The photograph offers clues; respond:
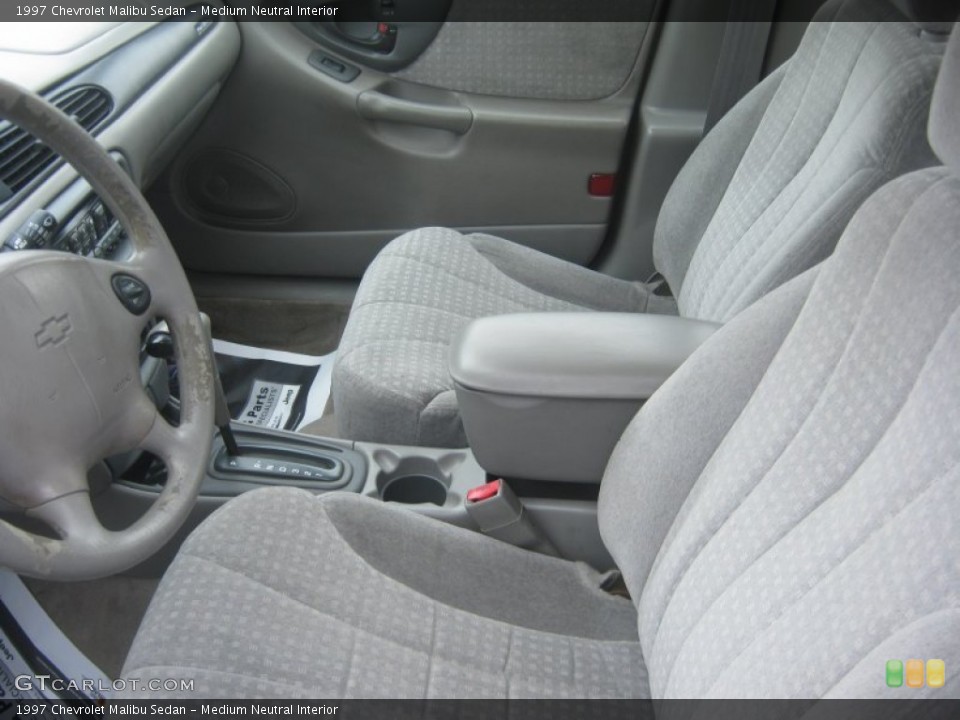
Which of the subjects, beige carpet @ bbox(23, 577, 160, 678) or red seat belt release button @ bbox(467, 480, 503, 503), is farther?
beige carpet @ bbox(23, 577, 160, 678)

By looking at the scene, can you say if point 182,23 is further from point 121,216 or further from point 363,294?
point 121,216

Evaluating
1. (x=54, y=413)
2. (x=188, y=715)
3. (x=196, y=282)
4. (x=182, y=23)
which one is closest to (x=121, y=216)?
(x=54, y=413)

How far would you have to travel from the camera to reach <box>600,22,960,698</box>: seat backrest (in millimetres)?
549

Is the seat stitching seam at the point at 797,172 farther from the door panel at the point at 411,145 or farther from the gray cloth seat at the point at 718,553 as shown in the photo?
the door panel at the point at 411,145

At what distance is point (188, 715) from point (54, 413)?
10.7 inches

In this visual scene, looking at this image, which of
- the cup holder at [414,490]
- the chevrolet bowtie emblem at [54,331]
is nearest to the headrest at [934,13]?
the cup holder at [414,490]

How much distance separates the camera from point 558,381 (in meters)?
0.93

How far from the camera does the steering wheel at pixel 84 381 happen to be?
0.71 m

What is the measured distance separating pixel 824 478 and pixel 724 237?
1.91 ft

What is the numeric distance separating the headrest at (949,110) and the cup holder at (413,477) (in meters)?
0.69

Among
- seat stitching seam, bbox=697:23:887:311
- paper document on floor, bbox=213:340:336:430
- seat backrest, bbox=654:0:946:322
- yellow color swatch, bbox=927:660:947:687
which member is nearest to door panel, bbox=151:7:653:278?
paper document on floor, bbox=213:340:336:430

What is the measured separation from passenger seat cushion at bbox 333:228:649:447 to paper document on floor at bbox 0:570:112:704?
1.51ft

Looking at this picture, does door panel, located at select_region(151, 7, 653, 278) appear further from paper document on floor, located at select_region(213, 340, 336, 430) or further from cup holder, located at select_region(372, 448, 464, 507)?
cup holder, located at select_region(372, 448, 464, 507)

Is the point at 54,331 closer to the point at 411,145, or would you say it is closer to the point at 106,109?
the point at 106,109
